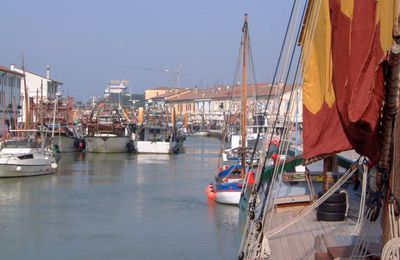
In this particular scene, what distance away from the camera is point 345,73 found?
251 inches

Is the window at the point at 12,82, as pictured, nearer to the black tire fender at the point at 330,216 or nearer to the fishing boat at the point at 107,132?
the fishing boat at the point at 107,132

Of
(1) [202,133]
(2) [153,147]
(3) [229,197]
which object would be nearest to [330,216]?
(3) [229,197]

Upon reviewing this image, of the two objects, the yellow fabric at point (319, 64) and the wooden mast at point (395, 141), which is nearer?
the wooden mast at point (395, 141)

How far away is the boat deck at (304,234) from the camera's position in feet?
34.1

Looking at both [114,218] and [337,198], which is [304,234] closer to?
[337,198]

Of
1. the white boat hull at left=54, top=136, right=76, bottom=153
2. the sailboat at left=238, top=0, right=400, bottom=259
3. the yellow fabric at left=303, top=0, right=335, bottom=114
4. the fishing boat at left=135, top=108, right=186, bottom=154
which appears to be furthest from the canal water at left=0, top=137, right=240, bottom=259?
the white boat hull at left=54, top=136, right=76, bottom=153

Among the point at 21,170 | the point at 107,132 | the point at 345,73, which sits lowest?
the point at 21,170

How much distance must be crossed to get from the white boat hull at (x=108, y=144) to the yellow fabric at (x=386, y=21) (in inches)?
2151

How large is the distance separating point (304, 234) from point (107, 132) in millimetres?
51043

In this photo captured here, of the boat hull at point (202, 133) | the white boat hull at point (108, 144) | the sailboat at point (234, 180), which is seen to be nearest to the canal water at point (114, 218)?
the sailboat at point (234, 180)

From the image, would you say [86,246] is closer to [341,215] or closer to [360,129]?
[341,215]

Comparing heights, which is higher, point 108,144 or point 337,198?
point 337,198

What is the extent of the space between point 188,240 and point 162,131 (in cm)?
4423

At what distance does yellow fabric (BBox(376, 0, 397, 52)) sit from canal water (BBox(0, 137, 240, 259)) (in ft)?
38.9
